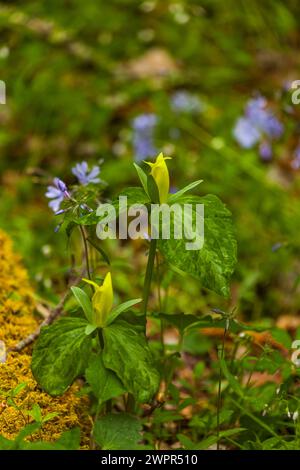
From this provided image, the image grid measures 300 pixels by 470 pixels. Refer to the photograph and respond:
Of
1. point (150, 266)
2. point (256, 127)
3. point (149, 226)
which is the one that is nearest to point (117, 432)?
point (150, 266)

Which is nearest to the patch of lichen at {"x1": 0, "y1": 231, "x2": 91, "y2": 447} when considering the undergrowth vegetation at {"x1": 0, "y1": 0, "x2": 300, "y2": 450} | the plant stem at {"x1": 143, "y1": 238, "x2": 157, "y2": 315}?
the undergrowth vegetation at {"x1": 0, "y1": 0, "x2": 300, "y2": 450}

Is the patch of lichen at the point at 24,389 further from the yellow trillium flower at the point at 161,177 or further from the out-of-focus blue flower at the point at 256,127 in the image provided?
the out-of-focus blue flower at the point at 256,127

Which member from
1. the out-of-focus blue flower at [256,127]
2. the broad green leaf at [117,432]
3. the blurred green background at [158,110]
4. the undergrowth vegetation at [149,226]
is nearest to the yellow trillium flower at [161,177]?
the undergrowth vegetation at [149,226]

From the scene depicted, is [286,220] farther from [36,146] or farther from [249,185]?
[36,146]

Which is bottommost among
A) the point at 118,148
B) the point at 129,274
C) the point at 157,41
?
the point at 129,274

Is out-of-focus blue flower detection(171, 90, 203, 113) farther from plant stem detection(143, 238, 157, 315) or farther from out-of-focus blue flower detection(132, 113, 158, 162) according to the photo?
plant stem detection(143, 238, 157, 315)

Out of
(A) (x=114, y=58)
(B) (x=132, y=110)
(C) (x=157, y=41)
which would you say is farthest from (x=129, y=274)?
(C) (x=157, y=41)

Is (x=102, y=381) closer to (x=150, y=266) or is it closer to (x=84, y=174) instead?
(x=150, y=266)
